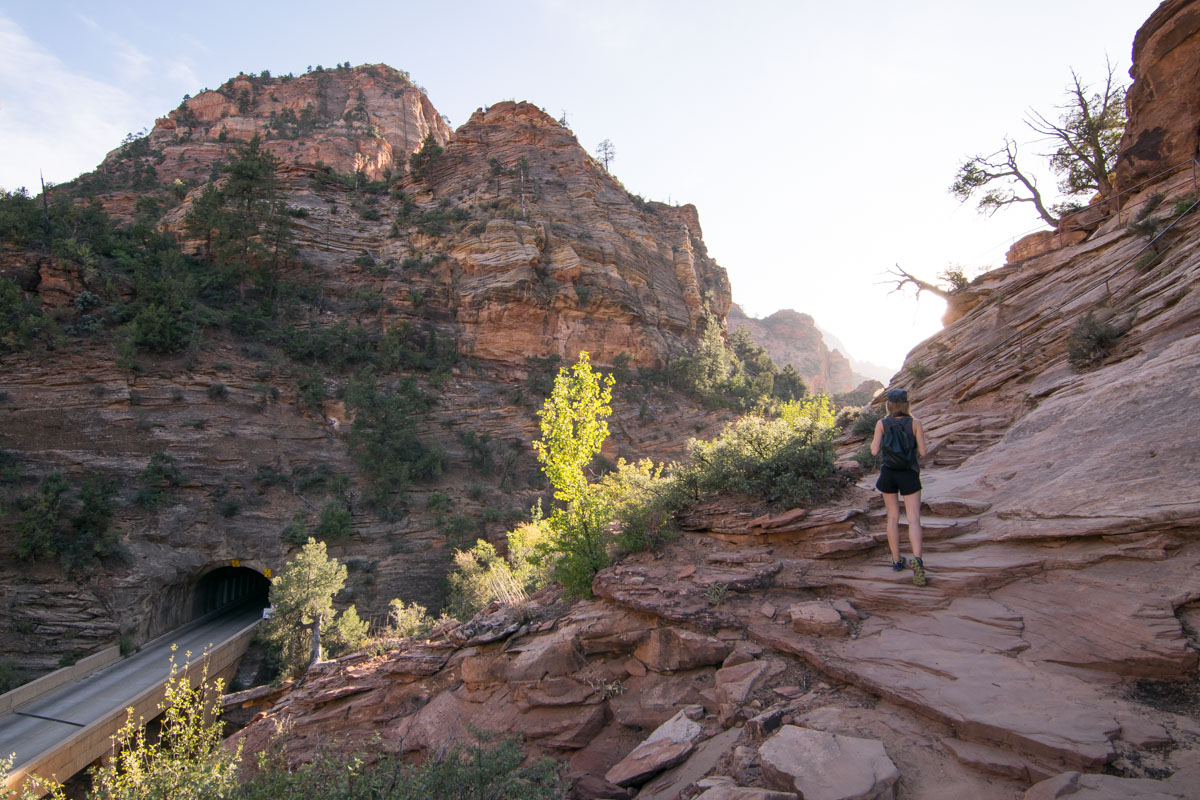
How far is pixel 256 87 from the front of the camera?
208ft

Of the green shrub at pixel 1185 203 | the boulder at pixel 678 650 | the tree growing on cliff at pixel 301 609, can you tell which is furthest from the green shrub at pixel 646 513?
the tree growing on cliff at pixel 301 609

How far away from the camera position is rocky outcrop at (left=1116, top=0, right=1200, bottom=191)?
10.5 m

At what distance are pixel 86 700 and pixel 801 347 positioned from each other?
111019 millimetres

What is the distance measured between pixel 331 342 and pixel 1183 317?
1321 inches

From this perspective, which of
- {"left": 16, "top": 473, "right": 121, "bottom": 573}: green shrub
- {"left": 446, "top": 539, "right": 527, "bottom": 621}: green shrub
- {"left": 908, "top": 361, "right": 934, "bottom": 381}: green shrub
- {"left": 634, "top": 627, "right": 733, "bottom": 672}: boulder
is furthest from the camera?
{"left": 16, "top": 473, "right": 121, "bottom": 573}: green shrub

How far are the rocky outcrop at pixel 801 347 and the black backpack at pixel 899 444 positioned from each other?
10115 centimetres

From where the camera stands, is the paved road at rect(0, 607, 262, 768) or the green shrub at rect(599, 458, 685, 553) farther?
the paved road at rect(0, 607, 262, 768)

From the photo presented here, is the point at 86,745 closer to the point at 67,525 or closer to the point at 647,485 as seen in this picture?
the point at 67,525

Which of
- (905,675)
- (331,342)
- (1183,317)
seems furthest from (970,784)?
(331,342)

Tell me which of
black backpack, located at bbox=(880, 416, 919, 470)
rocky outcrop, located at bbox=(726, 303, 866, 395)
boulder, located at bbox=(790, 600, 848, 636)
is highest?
rocky outcrop, located at bbox=(726, 303, 866, 395)

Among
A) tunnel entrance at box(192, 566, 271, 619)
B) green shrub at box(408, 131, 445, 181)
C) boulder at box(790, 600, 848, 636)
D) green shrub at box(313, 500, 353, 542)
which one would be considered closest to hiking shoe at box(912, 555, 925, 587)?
boulder at box(790, 600, 848, 636)

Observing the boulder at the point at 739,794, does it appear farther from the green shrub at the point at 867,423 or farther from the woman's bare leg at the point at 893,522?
the green shrub at the point at 867,423

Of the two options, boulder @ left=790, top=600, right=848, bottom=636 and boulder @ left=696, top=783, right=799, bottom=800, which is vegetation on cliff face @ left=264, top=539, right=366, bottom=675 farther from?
boulder @ left=696, top=783, right=799, bottom=800

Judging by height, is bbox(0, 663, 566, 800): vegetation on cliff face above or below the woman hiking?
below
